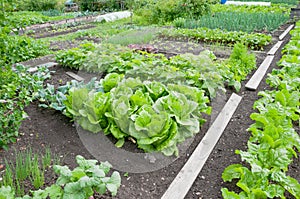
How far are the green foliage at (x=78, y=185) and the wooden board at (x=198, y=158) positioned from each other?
0.56 metres

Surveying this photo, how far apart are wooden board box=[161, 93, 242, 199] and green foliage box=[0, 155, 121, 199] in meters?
0.56

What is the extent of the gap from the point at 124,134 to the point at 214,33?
198 inches

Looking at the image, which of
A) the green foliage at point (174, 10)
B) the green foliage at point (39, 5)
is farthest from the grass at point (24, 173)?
the green foliage at point (39, 5)

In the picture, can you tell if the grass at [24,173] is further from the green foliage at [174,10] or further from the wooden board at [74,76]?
the green foliage at [174,10]

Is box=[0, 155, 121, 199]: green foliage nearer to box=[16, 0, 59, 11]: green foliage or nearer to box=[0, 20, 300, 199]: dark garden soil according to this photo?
box=[0, 20, 300, 199]: dark garden soil

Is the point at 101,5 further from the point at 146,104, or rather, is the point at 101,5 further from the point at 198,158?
the point at 198,158

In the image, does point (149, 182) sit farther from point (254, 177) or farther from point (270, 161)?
point (270, 161)

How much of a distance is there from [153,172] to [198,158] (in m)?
0.43

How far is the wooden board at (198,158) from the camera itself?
214 cm

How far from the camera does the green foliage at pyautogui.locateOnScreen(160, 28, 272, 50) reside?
6.32 meters

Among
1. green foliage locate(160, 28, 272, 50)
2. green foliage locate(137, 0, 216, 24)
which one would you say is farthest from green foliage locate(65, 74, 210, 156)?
green foliage locate(137, 0, 216, 24)

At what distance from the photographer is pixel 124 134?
104 inches

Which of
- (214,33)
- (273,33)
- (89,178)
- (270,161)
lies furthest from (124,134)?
(273,33)

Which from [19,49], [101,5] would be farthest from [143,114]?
[101,5]
